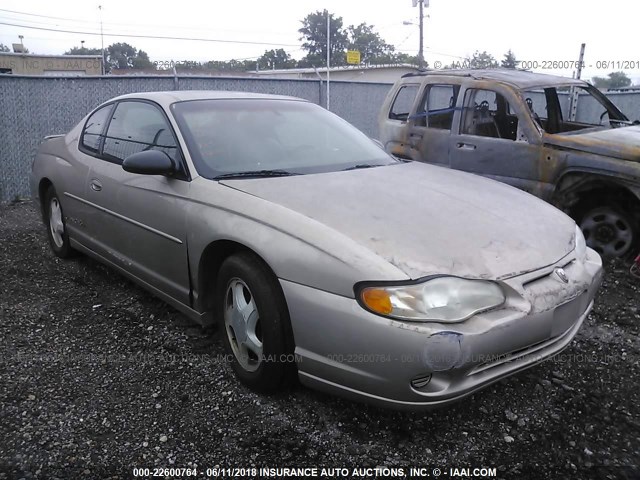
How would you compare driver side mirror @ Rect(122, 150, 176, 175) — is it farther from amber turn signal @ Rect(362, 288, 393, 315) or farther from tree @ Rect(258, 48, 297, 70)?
tree @ Rect(258, 48, 297, 70)

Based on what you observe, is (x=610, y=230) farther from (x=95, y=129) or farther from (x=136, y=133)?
(x=95, y=129)

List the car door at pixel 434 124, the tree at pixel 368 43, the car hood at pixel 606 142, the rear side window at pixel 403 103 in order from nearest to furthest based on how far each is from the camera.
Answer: the car hood at pixel 606 142
the car door at pixel 434 124
the rear side window at pixel 403 103
the tree at pixel 368 43

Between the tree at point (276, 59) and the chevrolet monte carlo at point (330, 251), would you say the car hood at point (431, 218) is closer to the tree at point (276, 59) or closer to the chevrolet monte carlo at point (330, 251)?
the chevrolet monte carlo at point (330, 251)

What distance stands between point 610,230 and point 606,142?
77 cm

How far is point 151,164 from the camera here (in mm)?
3072

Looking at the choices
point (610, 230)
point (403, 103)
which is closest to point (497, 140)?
point (610, 230)

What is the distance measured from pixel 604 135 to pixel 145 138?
402 cm

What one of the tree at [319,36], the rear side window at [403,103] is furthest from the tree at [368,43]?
the rear side window at [403,103]

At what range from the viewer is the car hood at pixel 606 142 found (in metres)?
4.62

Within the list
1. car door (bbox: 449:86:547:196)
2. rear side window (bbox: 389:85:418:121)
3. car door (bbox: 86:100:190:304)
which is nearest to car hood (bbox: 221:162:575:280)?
car door (bbox: 86:100:190:304)

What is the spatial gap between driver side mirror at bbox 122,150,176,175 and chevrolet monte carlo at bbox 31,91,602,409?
1 centimetres

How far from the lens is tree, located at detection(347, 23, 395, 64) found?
5907 centimetres

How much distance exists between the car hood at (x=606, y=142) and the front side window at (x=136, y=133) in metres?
3.53

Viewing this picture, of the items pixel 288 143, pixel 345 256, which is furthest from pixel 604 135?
pixel 345 256
